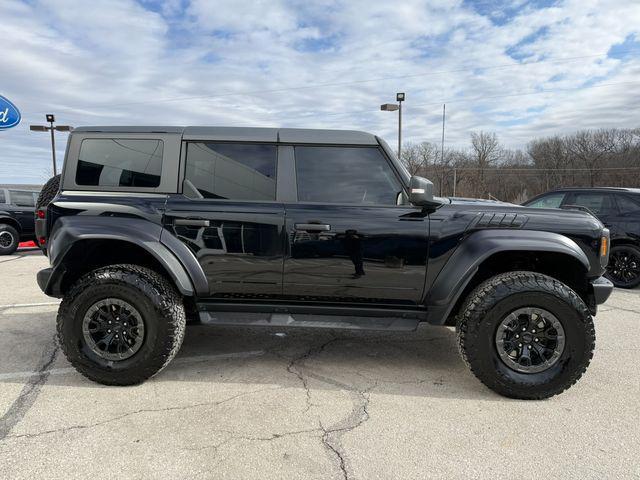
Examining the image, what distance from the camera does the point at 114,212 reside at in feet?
11.1

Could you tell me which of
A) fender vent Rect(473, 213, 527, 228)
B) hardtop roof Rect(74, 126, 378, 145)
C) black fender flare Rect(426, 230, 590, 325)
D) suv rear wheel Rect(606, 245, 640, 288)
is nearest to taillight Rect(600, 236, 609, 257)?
black fender flare Rect(426, 230, 590, 325)

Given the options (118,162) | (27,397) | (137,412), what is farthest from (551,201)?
(27,397)

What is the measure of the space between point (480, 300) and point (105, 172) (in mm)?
3112

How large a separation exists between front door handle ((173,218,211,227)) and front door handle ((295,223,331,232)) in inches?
27.7

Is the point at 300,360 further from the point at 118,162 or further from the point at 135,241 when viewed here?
the point at 118,162

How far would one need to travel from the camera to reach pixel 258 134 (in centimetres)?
356

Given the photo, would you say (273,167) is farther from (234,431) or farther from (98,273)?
(234,431)

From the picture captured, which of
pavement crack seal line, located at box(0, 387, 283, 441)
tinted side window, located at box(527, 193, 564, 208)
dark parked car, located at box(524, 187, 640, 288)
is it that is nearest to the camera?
pavement crack seal line, located at box(0, 387, 283, 441)

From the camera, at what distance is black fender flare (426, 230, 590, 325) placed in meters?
3.21

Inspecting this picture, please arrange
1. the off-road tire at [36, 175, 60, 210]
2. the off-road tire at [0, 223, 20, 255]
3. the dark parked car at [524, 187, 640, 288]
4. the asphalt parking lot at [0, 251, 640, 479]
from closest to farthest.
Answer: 1. the asphalt parking lot at [0, 251, 640, 479]
2. the off-road tire at [36, 175, 60, 210]
3. the dark parked car at [524, 187, 640, 288]
4. the off-road tire at [0, 223, 20, 255]

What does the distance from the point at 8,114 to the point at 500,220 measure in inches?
408

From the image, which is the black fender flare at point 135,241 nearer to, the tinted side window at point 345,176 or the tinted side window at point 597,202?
the tinted side window at point 345,176

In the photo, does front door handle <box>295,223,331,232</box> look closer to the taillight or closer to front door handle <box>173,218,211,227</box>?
front door handle <box>173,218,211,227</box>

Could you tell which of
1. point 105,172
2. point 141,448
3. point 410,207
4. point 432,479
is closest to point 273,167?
point 410,207
